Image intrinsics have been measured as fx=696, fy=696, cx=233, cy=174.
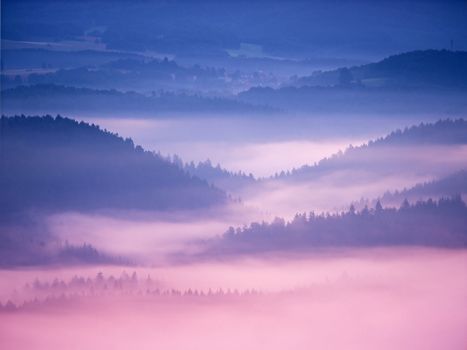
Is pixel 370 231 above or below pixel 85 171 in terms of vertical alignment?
below

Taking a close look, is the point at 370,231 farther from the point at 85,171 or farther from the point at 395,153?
the point at 85,171

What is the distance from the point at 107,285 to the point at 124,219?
6367 centimetres

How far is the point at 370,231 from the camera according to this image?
354 feet

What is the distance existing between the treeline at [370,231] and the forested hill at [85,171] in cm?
3255

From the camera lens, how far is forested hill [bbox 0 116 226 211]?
148250mm

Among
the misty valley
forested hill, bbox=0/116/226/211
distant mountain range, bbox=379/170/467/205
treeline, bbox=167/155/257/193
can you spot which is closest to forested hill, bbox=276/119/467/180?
the misty valley

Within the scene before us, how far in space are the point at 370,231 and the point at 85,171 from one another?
72944 mm

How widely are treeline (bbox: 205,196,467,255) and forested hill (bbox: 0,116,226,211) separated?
3255 centimetres

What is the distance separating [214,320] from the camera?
214 ft

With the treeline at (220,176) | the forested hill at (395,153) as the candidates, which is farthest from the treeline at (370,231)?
the treeline at (220,176)

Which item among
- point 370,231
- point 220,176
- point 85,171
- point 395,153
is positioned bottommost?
point 370,231

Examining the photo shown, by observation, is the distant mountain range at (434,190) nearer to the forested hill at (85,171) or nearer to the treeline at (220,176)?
the forested hill at (85,171)

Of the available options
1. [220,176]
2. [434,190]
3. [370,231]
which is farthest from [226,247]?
[220,176]

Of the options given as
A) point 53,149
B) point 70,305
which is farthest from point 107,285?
point 53,149
